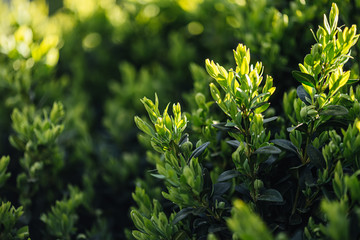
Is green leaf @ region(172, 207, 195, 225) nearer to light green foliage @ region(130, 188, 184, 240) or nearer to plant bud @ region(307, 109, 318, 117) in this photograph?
light green foliage @ region(130, 188, 184, 240)

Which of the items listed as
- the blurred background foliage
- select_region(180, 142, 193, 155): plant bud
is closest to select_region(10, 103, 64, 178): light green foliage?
the blurred background foliage

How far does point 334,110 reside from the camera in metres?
1.48

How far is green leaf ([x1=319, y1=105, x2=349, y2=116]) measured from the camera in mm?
1457

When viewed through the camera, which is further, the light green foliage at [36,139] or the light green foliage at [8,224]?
the light green foliage at [36,139]

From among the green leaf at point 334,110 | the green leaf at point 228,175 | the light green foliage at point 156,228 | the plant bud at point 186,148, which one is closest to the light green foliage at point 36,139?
the light green foliage at point 156,228

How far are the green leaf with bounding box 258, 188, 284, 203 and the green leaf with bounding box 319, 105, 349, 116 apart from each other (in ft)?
1.44

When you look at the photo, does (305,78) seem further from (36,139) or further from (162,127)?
(36,139)

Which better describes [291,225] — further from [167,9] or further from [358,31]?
[167,9]

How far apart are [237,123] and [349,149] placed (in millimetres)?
507

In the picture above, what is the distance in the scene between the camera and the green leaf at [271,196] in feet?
5.03

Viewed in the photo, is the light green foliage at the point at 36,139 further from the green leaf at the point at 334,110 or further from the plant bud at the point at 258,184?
the green leaf at the point at 334,110

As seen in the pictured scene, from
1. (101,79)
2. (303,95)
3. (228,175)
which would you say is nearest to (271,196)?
(228,175)

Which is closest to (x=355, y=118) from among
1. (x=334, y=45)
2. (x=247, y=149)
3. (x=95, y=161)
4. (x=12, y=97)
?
(x=334, y=45)

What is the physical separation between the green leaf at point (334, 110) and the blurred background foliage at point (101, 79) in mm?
562
